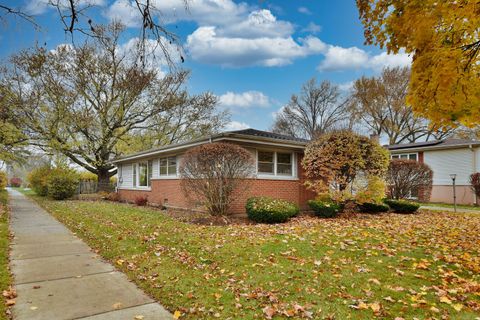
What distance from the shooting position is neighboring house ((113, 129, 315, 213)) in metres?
11.9

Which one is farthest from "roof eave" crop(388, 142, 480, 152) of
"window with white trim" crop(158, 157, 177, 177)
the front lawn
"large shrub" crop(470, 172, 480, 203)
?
"window with white trim" crop(158, 157, 177, 177)

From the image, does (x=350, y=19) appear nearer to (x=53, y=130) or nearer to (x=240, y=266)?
(x=240, y=266)

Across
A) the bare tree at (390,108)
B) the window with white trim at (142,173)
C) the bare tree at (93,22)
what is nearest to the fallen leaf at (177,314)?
the bare tree at (93,22)

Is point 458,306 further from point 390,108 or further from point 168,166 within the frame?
point 390,108

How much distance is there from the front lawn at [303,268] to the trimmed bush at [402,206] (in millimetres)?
3890

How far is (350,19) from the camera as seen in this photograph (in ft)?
22.8

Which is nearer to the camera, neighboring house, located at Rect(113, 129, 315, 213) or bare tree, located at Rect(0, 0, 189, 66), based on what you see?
bare tree, located at Rect(0, 0, 189, 66)

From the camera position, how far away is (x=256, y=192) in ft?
40.8

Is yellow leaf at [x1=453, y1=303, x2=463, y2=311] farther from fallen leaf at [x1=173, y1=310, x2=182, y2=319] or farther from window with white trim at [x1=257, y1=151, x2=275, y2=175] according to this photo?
window with white trim at [x1=257, y1=151, x2=275, y2=175]

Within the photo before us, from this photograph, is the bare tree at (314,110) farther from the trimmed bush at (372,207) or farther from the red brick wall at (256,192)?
the trimmed bush at (372,207)

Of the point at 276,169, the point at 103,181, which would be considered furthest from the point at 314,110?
the point at 276,169

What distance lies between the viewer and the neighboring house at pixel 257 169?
11.9 meters

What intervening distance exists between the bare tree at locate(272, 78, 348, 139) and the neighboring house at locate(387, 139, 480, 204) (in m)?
16.7

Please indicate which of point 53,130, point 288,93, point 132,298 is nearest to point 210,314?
point 132,298
